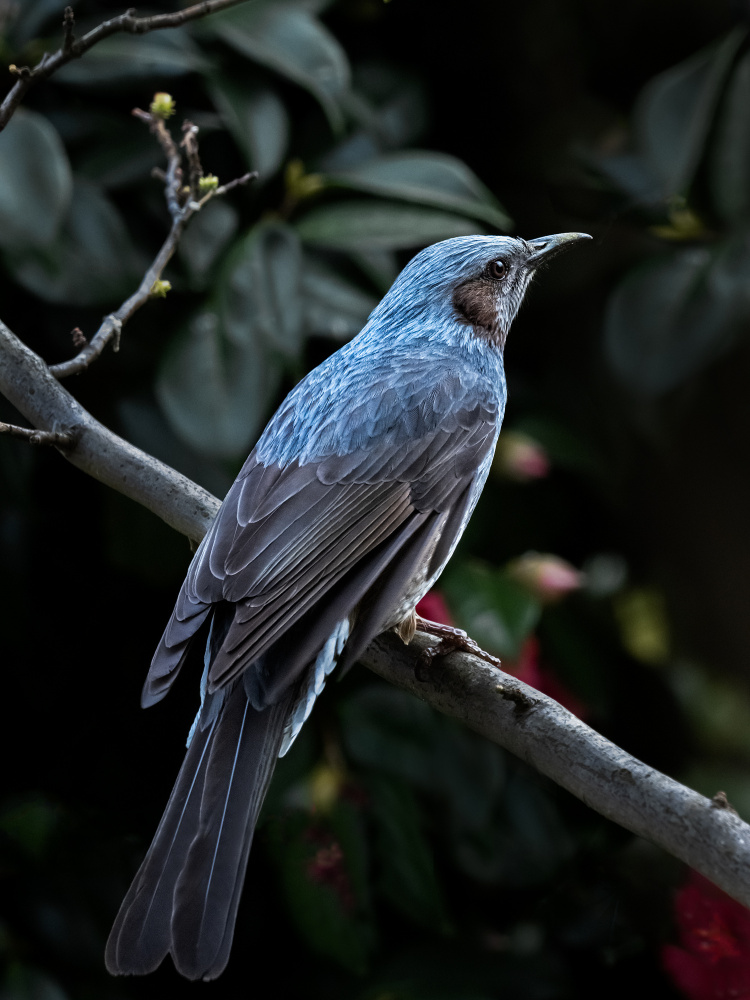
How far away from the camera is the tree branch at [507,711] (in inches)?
69.4

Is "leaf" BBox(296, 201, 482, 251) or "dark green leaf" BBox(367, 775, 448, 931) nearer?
"dark green leaf" BBox(367, 775, 448, 931)

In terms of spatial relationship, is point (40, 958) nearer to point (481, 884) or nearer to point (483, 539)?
point (481, 884)

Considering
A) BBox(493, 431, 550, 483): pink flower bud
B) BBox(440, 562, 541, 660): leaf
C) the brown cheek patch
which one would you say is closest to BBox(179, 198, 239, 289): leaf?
the brown cheek patch

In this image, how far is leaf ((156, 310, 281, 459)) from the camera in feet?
10.5

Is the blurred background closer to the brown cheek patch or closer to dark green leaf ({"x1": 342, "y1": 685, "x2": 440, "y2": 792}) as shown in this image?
dark green leaf ({"x1": 342, "y1": 685, "x2": 440, "y2": 792})

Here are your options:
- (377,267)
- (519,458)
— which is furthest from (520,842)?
(377,267)

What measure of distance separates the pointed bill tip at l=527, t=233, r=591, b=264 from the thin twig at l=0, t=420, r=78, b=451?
1.32m

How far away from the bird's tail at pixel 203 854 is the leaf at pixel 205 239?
158 centimetres

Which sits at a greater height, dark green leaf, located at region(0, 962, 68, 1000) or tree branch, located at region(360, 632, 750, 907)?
tree branch, located at region(360, 632, 750, 907)

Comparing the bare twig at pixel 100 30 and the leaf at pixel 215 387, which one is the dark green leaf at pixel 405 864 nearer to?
the leaf at pixel 215 387

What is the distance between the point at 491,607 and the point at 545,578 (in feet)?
0.85

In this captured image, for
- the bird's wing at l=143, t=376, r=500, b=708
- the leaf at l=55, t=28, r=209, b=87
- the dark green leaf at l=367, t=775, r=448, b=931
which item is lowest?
the dark green leaf at l=367, t=775, r=448, b=931

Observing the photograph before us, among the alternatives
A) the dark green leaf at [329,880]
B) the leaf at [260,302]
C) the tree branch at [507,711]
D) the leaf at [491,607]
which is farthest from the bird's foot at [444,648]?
the leaf at [260,302]

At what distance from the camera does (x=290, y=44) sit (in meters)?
3.45
